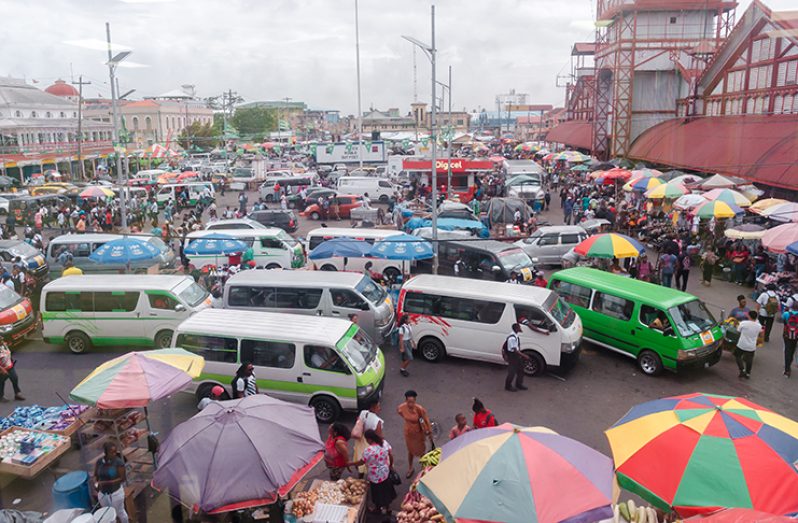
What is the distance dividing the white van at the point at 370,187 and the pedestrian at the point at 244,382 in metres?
27.6

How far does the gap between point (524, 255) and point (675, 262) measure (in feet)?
13.9

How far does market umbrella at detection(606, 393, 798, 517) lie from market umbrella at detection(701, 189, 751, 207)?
14.9 metres

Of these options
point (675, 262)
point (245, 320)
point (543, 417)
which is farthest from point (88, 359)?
point (675, 262)

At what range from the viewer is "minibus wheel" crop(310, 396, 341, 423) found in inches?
397

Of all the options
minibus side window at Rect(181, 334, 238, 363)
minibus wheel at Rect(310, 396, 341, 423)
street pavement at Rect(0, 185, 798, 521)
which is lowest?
street pavement at Rect(0, 185, 798, 521)

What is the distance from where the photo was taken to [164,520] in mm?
7699

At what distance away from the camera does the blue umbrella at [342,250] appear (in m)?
17.0

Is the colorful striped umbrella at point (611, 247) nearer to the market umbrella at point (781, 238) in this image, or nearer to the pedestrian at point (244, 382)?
the market umbrella at point (781, 238)

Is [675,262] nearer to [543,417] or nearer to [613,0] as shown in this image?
[543,417]

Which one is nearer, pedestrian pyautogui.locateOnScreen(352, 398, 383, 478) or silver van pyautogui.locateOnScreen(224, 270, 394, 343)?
pedestrian pyautogui.locateOnScreen(352, 398, 383, 478)

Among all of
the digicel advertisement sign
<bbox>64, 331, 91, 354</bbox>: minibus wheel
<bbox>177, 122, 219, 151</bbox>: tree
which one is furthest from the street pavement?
<bbox>177, 122, 219, 151</bbox>: tree

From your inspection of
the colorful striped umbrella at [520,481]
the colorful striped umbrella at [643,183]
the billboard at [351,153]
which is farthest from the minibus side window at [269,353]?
the billboard at [351,153]

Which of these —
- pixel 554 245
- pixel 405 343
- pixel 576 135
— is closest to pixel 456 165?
pixel 554 245

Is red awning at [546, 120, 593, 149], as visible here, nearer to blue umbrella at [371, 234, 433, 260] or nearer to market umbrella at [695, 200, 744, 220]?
market umbrella at [695, 200, 744, 220]
